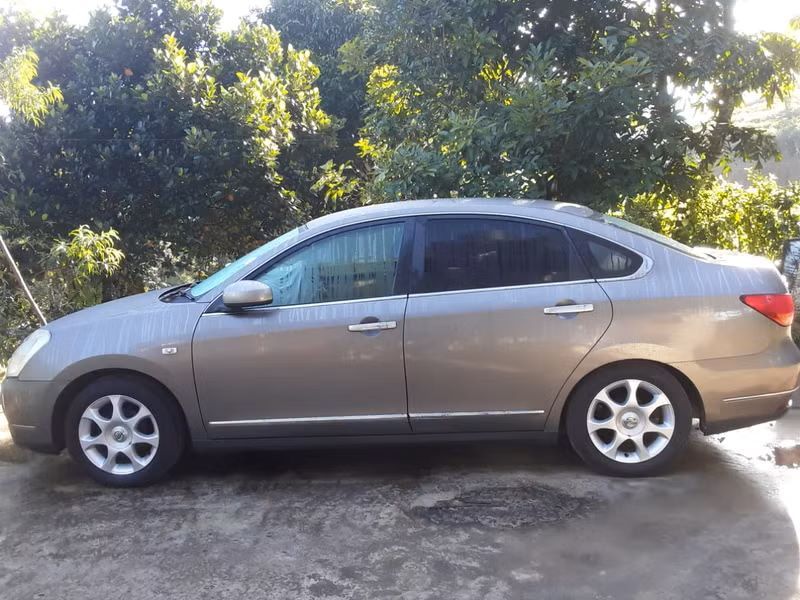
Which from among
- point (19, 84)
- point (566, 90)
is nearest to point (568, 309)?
point (566, 90)

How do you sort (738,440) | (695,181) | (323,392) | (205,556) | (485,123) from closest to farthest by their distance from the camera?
(205,556) → (323,392) → (738,440) → (485,123) → (695,181)

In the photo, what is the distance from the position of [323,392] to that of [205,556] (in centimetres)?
109

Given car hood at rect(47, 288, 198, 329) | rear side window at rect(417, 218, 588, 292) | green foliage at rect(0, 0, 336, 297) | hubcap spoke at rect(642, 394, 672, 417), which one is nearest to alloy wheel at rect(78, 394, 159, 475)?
car hood at rect(47, 288, 198, 329)

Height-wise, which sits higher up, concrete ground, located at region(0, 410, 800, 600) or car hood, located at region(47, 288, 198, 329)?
car hood, located at region(47, 288, 198, 329)

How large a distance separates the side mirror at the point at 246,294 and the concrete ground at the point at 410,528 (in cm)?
104

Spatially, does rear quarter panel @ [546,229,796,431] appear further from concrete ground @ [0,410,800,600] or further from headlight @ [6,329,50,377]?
headlight @ [6,329,50,377]

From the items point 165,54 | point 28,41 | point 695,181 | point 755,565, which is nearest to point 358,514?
point 755,565

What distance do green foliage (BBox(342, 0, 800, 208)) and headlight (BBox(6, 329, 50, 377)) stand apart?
3283 millimetres

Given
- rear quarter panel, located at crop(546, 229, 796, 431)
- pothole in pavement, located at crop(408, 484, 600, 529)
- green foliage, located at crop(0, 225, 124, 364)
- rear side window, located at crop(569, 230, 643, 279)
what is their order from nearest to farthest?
pothole in pavement, located at crop(408, 484, 600, 529), rear quarter panel, located at crop(546, 229, 796, 431), rear side window, located at crop(569, 230, 643, 279), green foliage, located at crop(0, 225, 124, 364)

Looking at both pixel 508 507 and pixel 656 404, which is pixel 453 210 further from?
pixel 508 507

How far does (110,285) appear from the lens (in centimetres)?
955

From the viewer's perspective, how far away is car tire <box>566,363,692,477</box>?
4.31m

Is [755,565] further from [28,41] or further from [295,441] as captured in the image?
[28,41]

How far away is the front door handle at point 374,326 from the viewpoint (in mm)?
4297
